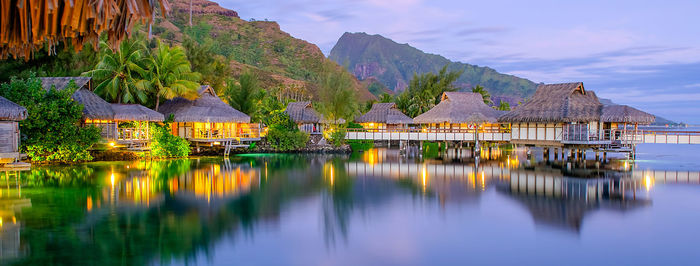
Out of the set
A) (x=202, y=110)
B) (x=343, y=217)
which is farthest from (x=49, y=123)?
(x=343, y=217)

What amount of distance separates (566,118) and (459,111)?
390 inches

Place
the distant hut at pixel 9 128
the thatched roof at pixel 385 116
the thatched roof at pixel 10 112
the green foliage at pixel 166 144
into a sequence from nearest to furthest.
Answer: the thatched roof at pixel 10 112 → the distant hut at pixel 9 128 → the green foliage at pixel 166 144 → the thatched roof at pixel 385 116

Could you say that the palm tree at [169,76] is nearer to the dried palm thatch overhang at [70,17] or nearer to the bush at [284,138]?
the bush at [284,138]

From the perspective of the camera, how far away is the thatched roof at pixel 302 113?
34250 mm

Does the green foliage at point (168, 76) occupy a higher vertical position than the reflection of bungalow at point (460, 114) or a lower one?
higher

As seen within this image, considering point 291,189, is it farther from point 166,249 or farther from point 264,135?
point 264,135

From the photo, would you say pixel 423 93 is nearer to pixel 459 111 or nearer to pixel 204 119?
pixel 459 111

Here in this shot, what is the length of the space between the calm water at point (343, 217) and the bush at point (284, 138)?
8.99 metres

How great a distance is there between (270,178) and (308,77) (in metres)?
54.7

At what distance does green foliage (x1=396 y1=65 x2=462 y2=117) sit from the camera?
41406 millimetres

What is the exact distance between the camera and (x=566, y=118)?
23.4 metres

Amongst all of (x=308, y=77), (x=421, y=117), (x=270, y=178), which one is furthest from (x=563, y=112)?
(x=308, y=77)

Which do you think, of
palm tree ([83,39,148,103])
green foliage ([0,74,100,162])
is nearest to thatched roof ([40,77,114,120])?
green foliage ([0,74,100,162])

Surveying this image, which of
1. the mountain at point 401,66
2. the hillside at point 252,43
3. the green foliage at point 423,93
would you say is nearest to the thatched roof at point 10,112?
the green foliage at point 423,93
